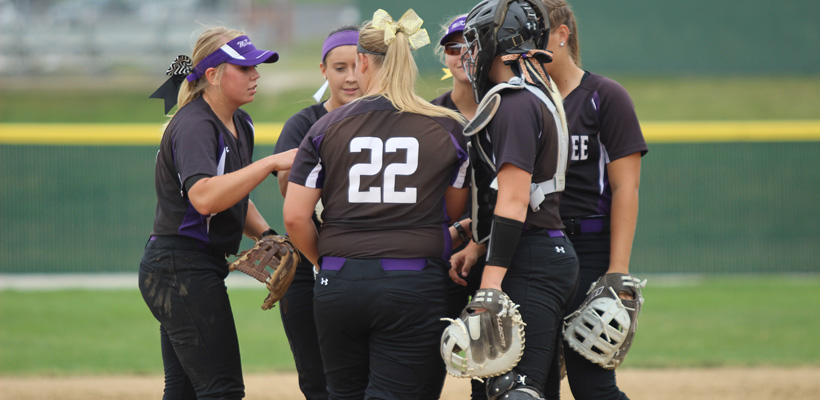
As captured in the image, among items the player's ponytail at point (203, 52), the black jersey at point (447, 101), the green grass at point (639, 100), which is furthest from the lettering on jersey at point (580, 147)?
the green grass at point (639, 100)

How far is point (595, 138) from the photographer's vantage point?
3.46 meters

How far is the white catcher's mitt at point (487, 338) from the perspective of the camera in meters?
2.81

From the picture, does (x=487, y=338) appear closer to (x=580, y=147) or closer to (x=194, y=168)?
(x=580, y=147)

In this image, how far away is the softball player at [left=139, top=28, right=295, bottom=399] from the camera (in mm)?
3211

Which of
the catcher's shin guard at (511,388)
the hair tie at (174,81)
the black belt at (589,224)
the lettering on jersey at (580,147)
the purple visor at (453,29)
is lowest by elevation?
the catcher's shin guard at (511,388)

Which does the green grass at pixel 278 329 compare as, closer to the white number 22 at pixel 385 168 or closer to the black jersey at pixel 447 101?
the black jersey at pixel 447 101

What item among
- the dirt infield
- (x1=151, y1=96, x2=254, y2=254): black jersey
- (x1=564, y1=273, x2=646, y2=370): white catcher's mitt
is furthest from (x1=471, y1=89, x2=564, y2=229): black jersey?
the dirt infield

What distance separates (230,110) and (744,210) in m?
8.34

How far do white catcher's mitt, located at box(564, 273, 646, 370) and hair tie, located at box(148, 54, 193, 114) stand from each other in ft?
6.33

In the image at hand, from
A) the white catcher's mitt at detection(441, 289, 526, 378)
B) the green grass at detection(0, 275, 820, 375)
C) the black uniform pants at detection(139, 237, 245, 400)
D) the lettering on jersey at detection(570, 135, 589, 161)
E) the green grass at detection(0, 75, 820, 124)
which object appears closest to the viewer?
the white catcher's mitt at detection(441, 289, 526, 378)

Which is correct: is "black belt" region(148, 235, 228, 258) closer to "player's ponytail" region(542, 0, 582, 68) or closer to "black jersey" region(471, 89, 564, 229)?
"black jersey" region(471, 89, 564, 229)

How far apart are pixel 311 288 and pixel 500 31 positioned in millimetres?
1664

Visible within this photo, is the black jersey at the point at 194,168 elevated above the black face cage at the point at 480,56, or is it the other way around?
the black face cage at the point at 480,56

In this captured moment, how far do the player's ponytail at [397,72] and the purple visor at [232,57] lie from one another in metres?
0.59
